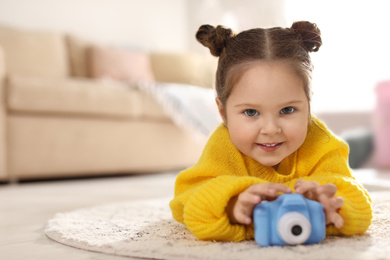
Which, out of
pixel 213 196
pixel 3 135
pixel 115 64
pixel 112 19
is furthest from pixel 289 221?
pixel 112 19

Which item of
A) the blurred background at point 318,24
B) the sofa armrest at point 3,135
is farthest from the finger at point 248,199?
the blurred background at point 318,24

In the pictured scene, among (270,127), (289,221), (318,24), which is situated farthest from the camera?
(318,24)

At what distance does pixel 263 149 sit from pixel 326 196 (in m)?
0.15

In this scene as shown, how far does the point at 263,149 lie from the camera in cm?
77

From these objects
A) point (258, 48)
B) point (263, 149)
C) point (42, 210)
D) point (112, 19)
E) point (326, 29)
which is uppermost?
point (112, 19)

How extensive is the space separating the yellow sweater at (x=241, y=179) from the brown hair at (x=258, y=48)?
10cm

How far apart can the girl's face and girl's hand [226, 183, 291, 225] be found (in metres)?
0.12

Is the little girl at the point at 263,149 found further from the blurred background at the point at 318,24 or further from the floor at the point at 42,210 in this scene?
the blurred background at the point at 318,24

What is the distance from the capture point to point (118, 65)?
10.1 ft

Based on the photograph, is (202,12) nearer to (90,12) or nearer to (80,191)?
(90,12)

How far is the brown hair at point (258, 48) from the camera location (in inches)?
29.7

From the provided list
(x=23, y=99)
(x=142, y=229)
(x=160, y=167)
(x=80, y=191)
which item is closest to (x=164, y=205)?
(x=142, y=229)

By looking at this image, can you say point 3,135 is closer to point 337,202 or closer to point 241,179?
point 241,179

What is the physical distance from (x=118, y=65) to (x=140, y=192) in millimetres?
1591
